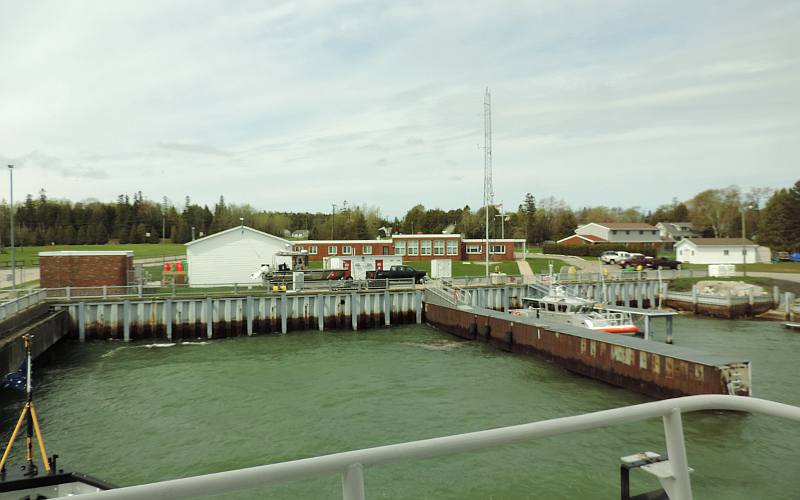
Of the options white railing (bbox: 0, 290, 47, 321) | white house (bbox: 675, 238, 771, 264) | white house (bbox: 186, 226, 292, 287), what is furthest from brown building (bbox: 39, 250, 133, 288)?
white house (bbox: 675, 238, 771, 264)

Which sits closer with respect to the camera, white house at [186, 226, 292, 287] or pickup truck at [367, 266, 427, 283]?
pickup truck at [367, 266, 427, 283]

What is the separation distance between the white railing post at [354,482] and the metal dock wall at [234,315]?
119 feet

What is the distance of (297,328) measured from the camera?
38.5 m

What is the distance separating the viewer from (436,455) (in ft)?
7.81

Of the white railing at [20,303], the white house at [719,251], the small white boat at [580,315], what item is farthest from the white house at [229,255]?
the white house at [719,251]

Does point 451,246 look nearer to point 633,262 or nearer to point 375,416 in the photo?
point 633,262

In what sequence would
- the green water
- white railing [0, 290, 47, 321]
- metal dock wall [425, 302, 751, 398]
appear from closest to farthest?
the green water < metal dock wall [425, 302, 751, 398] < white railing [0, 290, 47, 321]

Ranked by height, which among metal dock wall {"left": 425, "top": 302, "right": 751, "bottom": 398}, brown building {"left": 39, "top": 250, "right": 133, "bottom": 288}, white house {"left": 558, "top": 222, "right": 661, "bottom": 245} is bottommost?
metal dock wall {"left": 425, "top": 302, "right": 751, "bottom": 398}

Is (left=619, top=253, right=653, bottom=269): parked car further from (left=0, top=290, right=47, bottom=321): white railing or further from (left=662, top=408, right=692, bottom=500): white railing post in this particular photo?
(left=662, top=408, right=692, bottom=500): white railing post

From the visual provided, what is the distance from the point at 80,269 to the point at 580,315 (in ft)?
117

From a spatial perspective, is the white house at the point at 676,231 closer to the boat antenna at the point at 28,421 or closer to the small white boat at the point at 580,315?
the small white boat at the point at 580,315

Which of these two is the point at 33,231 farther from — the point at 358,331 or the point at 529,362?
the point at 529,362

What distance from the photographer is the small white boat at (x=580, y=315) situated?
30.4 meters

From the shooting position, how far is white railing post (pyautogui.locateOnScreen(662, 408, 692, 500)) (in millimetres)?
2852
